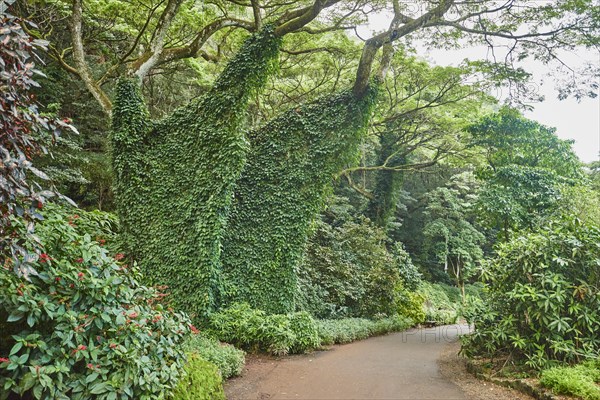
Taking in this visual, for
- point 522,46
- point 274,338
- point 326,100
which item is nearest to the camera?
point 274,338

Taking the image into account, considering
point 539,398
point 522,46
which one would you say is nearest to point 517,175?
point 522,46

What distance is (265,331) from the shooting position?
24.2 feet

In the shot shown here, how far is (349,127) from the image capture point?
368 inches

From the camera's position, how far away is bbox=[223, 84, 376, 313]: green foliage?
9.17 m

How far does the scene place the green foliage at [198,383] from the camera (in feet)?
11.8

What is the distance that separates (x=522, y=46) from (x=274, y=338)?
28.6 ft

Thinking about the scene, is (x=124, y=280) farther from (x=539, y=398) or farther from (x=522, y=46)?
(x=522, y=46)

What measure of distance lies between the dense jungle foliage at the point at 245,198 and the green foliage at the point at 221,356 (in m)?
0.05

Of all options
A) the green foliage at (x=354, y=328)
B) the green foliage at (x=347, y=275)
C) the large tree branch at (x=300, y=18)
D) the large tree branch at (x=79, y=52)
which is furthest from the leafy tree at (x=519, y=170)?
the large tree branch at (x=79, y=52)

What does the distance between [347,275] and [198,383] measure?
348 inches

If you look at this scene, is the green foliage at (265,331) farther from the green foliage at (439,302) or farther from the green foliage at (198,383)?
the green foliage at (439,302)

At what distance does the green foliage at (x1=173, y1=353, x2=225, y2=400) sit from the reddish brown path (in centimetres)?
76

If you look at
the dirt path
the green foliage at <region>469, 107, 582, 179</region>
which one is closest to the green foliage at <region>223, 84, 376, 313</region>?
the dirt path

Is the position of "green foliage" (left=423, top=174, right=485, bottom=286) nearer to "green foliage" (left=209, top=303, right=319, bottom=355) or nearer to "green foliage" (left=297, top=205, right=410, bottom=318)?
"green foliage" (left=297, top=205, right=410, bottom=318)
